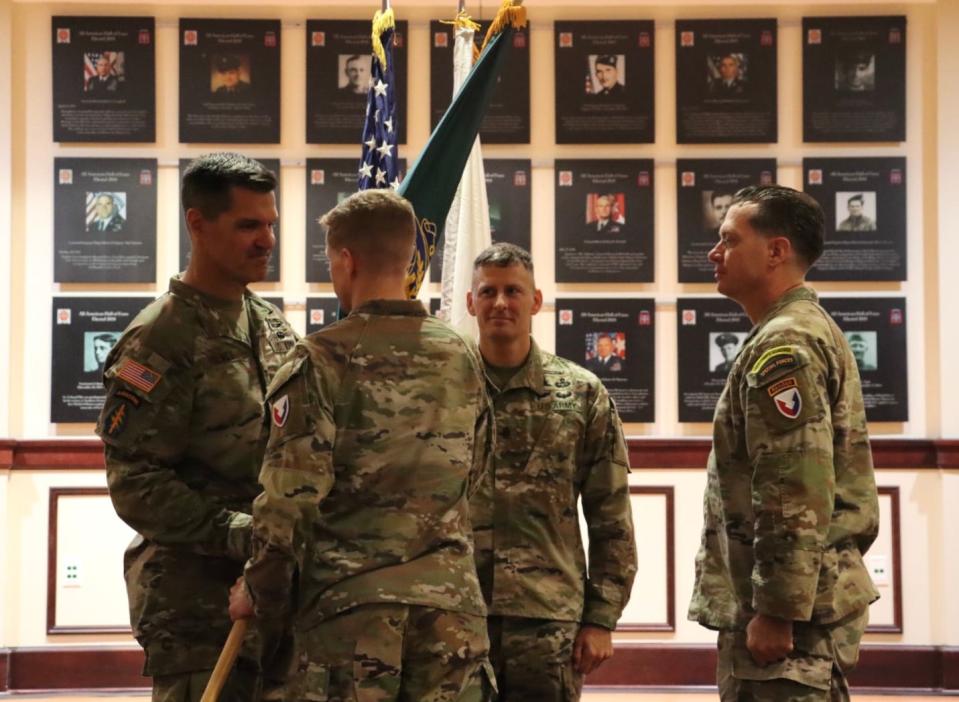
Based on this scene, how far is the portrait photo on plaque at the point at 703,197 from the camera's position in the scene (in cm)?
560

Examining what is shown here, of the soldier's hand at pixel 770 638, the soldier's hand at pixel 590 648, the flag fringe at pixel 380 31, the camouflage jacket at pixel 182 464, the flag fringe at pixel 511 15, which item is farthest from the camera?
the flag fringe at pixel 380 31

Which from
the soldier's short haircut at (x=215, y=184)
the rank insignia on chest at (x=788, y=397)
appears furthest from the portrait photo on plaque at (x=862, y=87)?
the soldier's short haircut at (x=215, y=184)

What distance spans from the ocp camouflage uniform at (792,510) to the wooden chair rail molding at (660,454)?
2.83 metres

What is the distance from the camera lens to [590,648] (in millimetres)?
2664

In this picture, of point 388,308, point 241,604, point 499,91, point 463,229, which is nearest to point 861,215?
point 499,91

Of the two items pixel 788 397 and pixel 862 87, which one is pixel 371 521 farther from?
pixel 862 87

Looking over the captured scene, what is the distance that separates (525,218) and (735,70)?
1217 millimetres

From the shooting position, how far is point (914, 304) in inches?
219

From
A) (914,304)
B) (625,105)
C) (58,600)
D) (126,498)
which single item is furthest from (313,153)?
(126,498)

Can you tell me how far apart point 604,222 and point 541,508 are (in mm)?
3083

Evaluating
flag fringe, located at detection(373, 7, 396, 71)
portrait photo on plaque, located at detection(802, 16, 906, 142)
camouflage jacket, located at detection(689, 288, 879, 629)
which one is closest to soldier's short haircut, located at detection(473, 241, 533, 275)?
camouflage jacket, located at detection(689, 288, 879, 629)

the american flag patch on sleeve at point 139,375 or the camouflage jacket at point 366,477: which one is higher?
the american flag patch on sleeve at point 139,375

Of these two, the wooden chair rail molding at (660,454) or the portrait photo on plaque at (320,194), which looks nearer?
the wooden chair rail molding at (660,454)

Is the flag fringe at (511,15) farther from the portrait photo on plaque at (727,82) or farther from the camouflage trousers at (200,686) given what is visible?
the camouflage trousers at (200,686)
